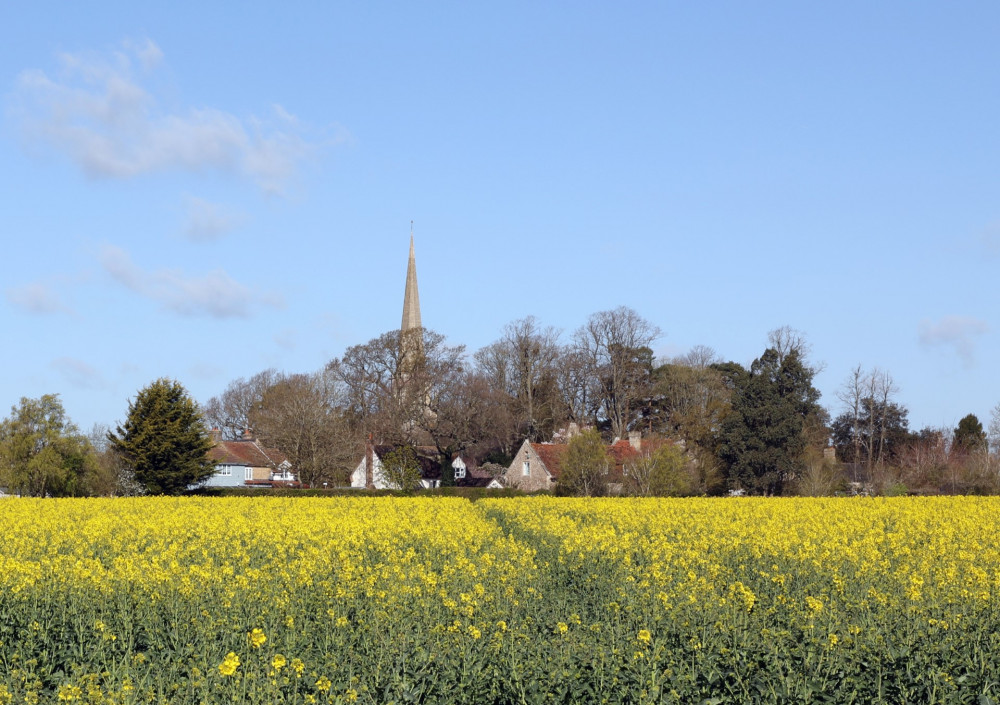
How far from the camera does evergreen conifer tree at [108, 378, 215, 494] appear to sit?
5509cm

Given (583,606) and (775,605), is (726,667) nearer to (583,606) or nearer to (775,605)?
(775,605)

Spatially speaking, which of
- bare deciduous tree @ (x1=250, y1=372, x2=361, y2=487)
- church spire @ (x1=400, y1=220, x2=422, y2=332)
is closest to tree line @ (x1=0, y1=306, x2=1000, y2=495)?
bare deciduous tree @ (x1=250, y1=372, x2=361, y2=487)

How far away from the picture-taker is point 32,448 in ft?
197

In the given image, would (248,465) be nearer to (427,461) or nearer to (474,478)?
(427,461)

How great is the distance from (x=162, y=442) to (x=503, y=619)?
156 feet

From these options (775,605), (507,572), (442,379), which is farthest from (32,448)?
(775,605)

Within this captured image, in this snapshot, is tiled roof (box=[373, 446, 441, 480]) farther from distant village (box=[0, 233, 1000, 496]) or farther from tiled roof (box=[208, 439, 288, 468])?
tiled roof (box=[208, 439, 288, 468])

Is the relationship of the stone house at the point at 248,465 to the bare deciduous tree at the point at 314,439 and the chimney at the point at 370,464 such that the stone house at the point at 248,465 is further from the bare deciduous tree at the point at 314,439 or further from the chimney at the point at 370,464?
the bare deciduous tree at the point at 314,439

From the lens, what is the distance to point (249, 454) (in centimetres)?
9969

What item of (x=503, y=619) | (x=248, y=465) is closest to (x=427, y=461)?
(x=248, y=465)

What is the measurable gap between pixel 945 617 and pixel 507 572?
5992 mm

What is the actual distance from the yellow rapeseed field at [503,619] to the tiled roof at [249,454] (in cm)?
7657

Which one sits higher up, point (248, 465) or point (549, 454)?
point (549, 454)

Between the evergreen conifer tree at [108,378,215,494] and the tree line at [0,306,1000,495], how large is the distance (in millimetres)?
130
